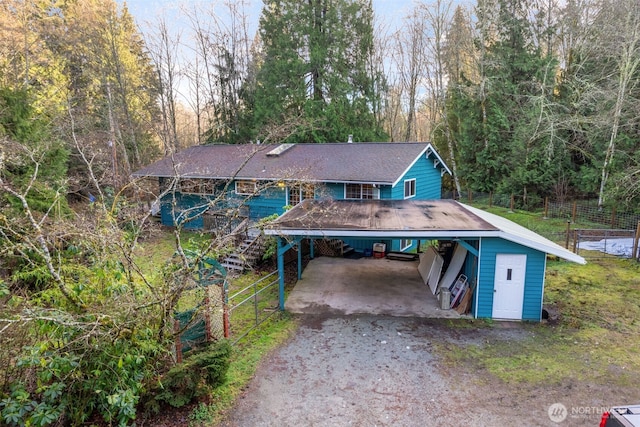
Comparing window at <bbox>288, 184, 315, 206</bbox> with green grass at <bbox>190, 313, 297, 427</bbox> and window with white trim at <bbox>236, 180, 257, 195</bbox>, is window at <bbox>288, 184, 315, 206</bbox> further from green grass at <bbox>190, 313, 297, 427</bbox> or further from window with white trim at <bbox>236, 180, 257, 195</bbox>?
green grass at <bbox>190, 313, 297, 427</bbox>

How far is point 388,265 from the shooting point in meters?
13.8

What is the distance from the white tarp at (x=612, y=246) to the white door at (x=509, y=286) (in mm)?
8000

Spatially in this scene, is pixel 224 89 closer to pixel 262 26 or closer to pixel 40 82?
pixel 262 26

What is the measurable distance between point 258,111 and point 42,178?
14945mm

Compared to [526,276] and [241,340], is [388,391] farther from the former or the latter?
[526,276]

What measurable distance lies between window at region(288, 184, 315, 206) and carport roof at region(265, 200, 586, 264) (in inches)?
121

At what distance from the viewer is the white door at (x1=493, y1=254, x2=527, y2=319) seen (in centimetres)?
902

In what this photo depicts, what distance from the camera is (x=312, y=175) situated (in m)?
15.7

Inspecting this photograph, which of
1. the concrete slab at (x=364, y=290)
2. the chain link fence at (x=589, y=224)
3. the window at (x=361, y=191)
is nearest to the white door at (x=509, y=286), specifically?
the concrete slab at (x=364, y=290)

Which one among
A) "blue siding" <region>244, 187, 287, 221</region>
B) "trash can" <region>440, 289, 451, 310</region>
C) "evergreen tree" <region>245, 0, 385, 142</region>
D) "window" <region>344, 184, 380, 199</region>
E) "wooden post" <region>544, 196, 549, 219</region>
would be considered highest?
"evergreen tree" <region>245, 0, 385, 142</region>

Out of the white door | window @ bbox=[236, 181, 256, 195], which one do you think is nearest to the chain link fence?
the white door

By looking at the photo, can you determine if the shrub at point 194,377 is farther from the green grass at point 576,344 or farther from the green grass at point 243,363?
the green grass at point 576,344

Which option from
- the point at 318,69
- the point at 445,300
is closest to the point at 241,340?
the point at 445,300

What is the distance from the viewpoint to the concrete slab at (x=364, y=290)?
32.5 ft
